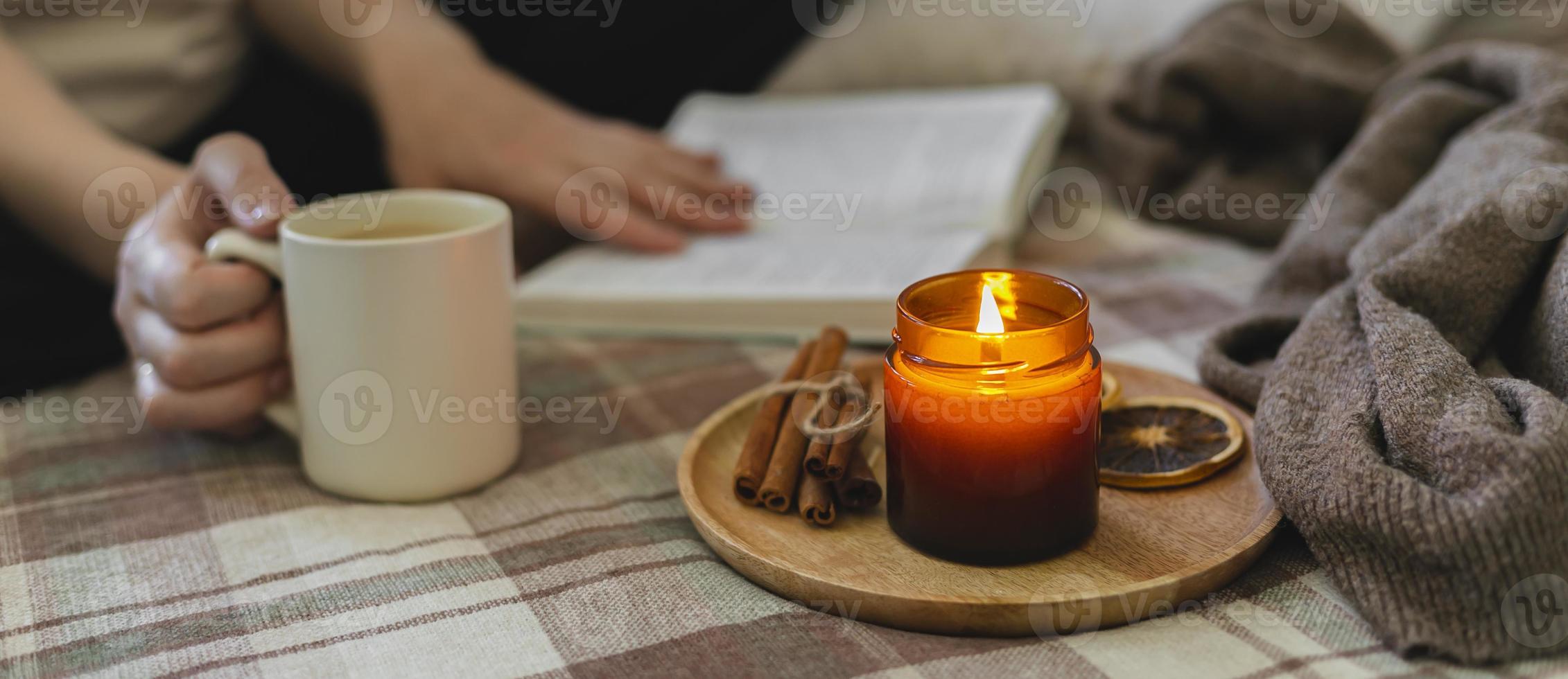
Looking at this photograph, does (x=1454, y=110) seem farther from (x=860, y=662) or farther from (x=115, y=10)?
(x=115, y=10)

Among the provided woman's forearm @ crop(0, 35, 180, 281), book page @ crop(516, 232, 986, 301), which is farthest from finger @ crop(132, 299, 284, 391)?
book page @ crop(516, 232, 986, 301)

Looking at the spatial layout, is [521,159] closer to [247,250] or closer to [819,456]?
[247,250]

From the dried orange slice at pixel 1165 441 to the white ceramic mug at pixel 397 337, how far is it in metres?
0.32

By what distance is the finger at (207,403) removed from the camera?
0.67 metres

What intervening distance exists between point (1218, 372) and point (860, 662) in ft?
0.99

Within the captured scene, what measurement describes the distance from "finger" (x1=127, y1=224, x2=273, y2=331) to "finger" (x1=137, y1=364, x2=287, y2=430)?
0.04m

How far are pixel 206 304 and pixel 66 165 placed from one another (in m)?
0.25

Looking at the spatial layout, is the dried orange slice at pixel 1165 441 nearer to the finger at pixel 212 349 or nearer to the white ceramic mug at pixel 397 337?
the white ceramic mug at pixel 397 337

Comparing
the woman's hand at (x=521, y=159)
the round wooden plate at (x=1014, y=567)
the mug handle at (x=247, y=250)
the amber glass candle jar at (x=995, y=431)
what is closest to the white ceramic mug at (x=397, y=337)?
the mug handle at (x=247, y=250)

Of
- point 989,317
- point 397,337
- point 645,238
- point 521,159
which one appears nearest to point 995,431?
point 989,317

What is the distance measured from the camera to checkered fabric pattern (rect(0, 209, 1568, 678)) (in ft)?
1.56

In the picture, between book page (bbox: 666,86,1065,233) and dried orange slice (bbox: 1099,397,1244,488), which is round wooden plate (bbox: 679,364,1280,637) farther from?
book page (bbox: 666,86,1065,233)

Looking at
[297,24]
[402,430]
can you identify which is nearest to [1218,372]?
[402,430]

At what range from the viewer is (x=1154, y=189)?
3.53 ft
